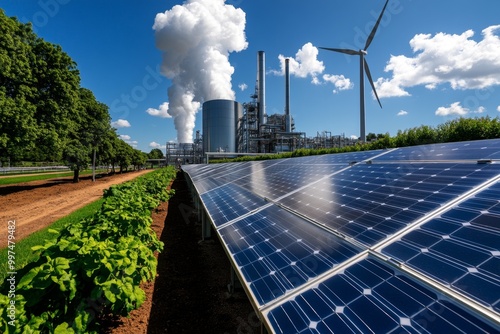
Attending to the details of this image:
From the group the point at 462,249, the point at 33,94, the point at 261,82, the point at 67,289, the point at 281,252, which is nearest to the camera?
the point at 462,249

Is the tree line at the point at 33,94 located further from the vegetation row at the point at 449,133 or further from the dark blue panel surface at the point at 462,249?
the vegetation row at the point at 449,133

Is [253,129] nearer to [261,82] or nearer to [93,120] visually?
[261,82]

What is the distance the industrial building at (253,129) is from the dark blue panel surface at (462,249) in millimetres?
69254

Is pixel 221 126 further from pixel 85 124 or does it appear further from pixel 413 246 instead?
pixel 413 246

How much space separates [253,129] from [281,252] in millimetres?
75310

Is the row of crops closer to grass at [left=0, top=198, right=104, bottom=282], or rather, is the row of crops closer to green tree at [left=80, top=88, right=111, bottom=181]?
grass at [left=0, top=198, right=104, bottom=282]

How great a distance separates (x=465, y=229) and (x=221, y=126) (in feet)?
272

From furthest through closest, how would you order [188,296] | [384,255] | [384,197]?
[188,296], [384,197], [384,255]

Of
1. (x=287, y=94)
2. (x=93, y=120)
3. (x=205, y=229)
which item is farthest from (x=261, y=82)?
(x=205, y=229)

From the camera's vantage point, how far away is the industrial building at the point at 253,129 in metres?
77.0

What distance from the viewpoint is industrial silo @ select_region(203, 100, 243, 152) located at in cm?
8400

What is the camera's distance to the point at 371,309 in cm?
269

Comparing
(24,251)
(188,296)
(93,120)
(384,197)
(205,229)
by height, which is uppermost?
(93,120)

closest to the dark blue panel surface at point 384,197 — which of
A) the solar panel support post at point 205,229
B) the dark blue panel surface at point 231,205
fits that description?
the dark blue panel surface at point 231,205
